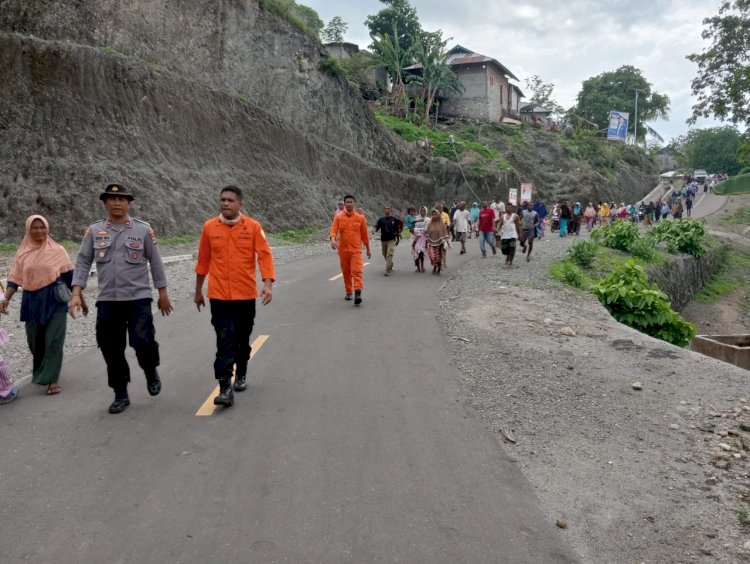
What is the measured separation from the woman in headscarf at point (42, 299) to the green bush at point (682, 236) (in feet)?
74.8

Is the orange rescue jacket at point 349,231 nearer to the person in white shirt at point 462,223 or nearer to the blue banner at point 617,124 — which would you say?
the person in white shirt at point 462,223

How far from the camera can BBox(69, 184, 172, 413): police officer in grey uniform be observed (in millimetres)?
5832

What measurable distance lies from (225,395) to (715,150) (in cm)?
10353

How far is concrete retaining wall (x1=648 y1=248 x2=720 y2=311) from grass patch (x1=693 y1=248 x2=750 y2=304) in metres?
0.32

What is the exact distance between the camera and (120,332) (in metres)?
5.96

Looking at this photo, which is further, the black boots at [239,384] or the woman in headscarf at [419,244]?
the woman in headscarf at [419,244]

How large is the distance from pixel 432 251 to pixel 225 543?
12945mm

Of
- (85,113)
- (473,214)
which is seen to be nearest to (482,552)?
(85,113)

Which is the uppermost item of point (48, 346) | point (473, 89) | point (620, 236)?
point (473, 89)

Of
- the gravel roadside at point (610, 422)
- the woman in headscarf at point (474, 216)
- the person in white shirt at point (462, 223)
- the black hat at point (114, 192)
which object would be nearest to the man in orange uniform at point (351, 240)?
the gravel roadside at point (610, 422)

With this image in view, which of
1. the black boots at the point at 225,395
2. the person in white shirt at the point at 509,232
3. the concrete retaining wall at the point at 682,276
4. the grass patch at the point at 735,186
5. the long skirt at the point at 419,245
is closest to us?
the black boots at the point at 225,395

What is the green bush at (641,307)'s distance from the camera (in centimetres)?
1253

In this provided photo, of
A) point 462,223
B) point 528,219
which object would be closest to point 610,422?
point 528,219

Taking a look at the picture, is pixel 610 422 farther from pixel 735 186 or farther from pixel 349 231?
pixel 735 186
